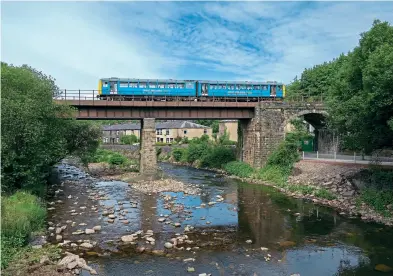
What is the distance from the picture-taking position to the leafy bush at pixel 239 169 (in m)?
41.7

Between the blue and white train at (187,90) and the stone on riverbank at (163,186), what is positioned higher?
the blue and white train at (187,90)

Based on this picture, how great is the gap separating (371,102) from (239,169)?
77.7 feet

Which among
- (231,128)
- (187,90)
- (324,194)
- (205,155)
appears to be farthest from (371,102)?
(231,128)

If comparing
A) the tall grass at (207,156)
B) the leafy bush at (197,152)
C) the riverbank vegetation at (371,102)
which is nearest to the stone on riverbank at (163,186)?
the riverbank vegetation at (371,102)

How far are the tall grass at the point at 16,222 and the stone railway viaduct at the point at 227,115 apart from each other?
61.9 feet

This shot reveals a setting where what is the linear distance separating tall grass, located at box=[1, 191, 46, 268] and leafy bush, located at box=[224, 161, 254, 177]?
26.2 m

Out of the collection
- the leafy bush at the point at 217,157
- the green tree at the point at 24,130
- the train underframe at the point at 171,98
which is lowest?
the leafy bush at the point at 217,157

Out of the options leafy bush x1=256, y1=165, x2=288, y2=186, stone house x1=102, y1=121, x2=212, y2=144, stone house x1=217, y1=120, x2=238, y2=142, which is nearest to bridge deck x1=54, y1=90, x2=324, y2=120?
leafy bush x1=256, y1=165, x2=288, y2=186

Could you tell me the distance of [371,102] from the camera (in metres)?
21.1

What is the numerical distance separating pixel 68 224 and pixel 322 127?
1555 inches

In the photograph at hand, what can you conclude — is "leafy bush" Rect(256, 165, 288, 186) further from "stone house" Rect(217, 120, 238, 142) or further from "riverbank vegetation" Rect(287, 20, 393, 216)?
"stone house" Rect(217, 120, 238, 142)

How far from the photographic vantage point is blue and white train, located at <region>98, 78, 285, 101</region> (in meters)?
44.2

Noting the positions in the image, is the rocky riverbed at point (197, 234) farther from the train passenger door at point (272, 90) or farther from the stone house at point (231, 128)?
the stone house at point (231, 128)

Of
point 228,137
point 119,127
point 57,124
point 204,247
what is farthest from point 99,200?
point 119,127
